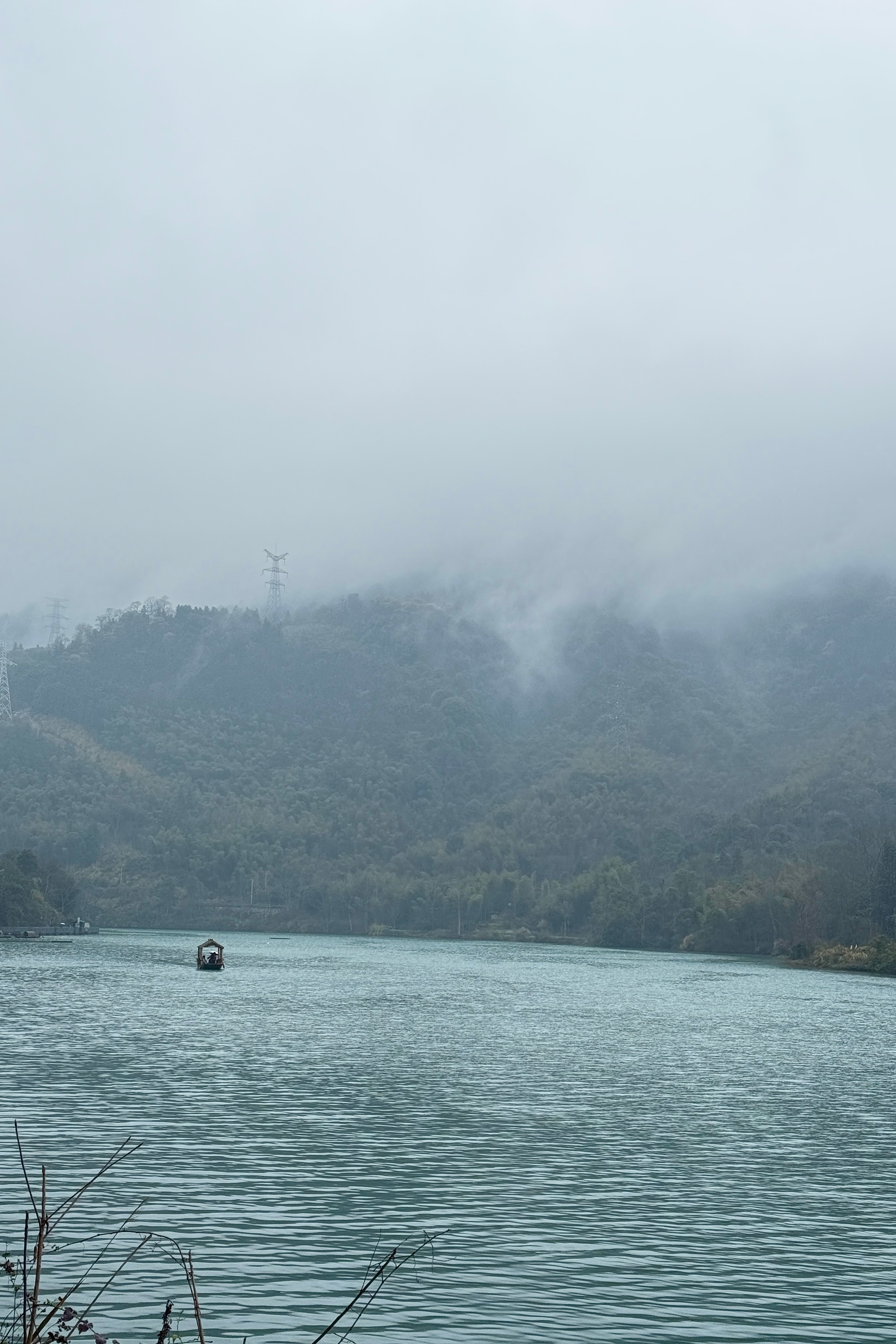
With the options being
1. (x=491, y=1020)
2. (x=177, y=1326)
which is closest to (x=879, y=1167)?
(x=177, y=1326)

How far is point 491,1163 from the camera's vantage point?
3825 centimetres

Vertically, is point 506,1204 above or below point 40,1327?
below

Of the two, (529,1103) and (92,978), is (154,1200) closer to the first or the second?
(529,1103)

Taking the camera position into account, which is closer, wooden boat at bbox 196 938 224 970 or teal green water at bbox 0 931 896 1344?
teal green water at bbox 0 931 896 1344

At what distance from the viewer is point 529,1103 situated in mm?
49875

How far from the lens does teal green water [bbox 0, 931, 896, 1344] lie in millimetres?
25500

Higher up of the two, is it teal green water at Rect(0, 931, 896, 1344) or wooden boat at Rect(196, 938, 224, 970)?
wooden boat at Rect(196, 938, 224, 970)

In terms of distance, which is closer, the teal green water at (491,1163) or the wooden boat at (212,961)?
the teal green water at (491,1163)

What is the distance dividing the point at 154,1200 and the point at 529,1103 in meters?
20.3

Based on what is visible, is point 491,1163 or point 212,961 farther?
point 212,961

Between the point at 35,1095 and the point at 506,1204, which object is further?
the point at 35,1095

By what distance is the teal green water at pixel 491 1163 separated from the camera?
25.5 metres

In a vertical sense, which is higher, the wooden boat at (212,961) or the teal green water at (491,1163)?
the wooden boat at (212,961)

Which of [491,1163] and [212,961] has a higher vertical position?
[212,961]
